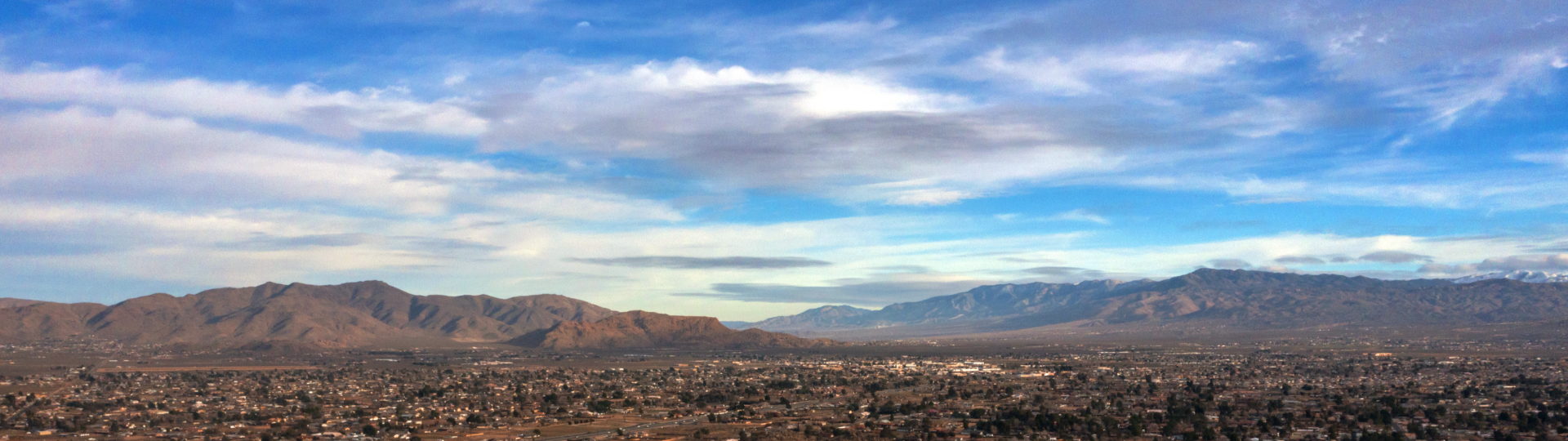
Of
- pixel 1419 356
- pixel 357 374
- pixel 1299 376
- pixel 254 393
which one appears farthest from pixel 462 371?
pixel 1419 356

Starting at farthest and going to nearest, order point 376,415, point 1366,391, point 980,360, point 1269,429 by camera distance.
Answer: point 980,360, point 1366,391, point 376,415, point 1269,429

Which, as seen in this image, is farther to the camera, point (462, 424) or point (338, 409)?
point (338, 409)

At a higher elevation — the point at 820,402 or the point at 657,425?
the point at 820,402

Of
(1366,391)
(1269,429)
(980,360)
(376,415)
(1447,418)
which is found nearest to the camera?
(1269,429)

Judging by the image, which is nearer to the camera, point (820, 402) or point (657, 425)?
point (657, 425)

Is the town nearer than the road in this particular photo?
No

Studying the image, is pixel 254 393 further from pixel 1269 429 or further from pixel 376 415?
pixel 1269 429

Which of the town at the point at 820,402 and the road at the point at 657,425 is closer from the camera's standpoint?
the road at the point at 657,425
